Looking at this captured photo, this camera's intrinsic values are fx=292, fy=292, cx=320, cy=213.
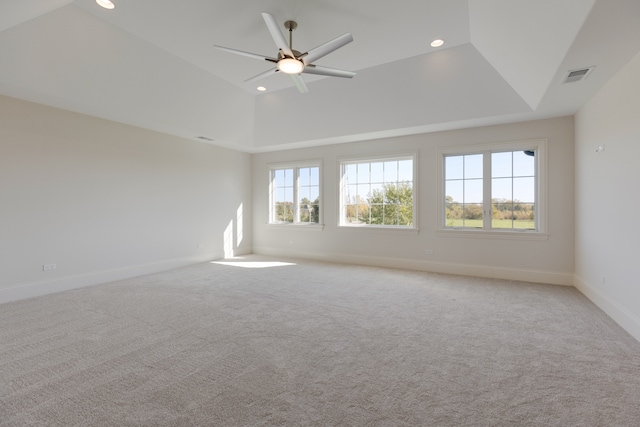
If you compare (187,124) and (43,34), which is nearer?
(43,34)

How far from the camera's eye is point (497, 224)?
507 centimetres

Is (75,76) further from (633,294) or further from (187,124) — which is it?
(633,294)

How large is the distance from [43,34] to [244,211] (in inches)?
194

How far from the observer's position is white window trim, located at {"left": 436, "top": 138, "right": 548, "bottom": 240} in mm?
4664

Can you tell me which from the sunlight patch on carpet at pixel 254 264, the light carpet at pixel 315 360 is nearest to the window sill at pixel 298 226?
the sunlight patch on carpet at pixel 254 264

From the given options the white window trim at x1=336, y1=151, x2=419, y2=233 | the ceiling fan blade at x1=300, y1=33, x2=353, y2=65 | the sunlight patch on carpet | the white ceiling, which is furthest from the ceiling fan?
the sunlight patch on carpet

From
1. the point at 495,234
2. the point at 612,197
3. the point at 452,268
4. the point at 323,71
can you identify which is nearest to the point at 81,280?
the point at 323,71

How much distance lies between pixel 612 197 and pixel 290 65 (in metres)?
3.84

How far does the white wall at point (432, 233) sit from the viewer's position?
4.56 metres

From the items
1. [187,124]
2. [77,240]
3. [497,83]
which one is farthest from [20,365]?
[497,83]

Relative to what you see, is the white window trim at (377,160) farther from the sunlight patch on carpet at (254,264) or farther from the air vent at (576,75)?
the air vent at (576,75)

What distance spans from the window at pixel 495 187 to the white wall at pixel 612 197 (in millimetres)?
639

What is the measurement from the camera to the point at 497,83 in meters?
4.06

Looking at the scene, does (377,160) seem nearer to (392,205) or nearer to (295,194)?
(392,205)
